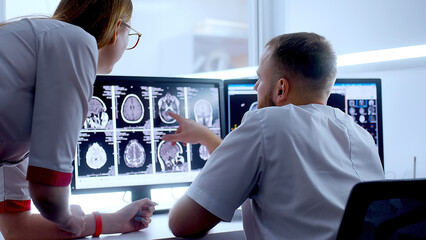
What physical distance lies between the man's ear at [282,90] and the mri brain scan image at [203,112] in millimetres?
560

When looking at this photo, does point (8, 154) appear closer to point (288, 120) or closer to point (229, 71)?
point (288, 120)

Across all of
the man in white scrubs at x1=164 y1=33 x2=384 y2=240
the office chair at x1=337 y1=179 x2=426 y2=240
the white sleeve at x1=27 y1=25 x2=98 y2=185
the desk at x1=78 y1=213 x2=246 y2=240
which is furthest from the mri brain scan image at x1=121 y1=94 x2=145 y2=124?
the office chair at x1=337 y1=179 x2=426 y2=240

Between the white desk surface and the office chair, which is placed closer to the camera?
the office chair

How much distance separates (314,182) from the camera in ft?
3.31

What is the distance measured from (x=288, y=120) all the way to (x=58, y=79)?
546mm

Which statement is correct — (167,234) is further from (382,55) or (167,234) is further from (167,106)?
(382,55)

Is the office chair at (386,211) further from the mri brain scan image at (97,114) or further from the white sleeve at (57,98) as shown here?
the mri brain scan image at (97,114)

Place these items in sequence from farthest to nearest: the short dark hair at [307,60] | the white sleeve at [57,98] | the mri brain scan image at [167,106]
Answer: the mri brain scan image at [167,106]
the short dark hair at [307,60]
the white sleeve at [57,98]

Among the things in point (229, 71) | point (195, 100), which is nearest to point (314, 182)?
point (195, 100)

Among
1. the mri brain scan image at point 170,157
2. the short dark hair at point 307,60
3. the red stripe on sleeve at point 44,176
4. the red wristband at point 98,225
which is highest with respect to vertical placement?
the short dark hair at point 307,60

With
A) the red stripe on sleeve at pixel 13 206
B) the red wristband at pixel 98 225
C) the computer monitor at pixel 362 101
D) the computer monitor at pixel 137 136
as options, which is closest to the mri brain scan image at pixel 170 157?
the computer monitor at pixel 137 136

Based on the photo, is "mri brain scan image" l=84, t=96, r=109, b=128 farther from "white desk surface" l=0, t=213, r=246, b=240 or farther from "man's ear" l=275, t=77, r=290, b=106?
"man's ear" l=275, t=77, r=290, b=106

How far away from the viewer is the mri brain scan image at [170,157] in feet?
5.37

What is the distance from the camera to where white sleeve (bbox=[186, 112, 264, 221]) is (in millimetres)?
1055
